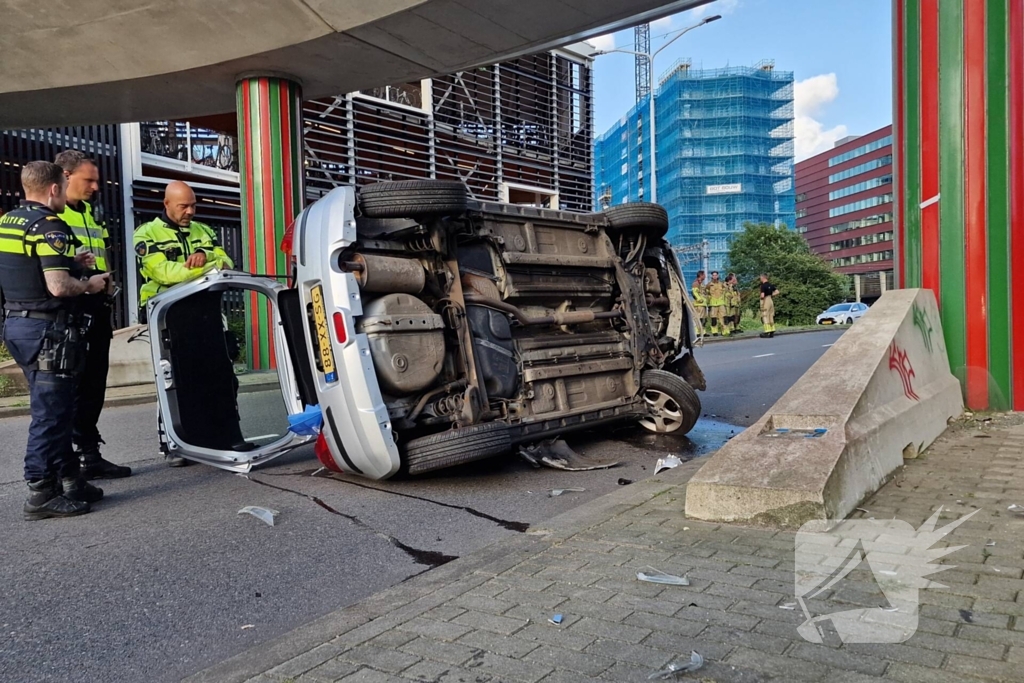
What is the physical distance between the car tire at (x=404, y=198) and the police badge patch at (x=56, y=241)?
1.74 meters

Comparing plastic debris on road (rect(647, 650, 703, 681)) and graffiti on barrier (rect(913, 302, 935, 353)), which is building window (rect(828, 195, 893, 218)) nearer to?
graffiti on barrier (rect(913, 302, 935, 353))

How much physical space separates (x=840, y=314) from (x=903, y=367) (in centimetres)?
3787

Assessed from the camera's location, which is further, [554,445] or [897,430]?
[554,445]

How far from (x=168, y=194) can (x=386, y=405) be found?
8.42ft

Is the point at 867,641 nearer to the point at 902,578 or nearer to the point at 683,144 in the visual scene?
the point at 902,578

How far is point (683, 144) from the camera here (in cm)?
7638

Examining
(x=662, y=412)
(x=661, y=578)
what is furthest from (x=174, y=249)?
(x=661, y=578)

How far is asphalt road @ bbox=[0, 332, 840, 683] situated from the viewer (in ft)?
9.30

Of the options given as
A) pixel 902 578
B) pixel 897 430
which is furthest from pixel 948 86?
pixel 902 578

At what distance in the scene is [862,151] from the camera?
10306 cm

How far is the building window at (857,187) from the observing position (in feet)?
323

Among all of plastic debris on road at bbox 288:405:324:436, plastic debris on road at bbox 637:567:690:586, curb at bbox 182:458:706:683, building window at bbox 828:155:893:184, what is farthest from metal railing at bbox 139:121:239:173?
building window at bbox 828:155:893:184

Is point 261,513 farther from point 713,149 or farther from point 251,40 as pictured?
point 713,149

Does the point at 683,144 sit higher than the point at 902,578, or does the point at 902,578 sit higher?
the point at 683,144
